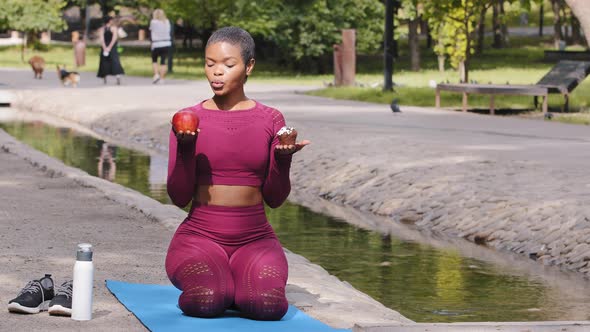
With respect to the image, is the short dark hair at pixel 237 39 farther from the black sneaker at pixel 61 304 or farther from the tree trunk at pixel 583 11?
the tree trunk at pixel 583 11

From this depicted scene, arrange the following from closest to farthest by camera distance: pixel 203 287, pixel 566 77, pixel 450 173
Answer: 1. pixel 203 287
2. pixel 450 173
3. pixel 566 77

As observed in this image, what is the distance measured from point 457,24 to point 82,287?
1170 inches

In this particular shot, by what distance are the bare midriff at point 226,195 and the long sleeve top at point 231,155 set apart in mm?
27

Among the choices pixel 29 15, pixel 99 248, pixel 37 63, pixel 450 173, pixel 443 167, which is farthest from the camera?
pixel 29 15

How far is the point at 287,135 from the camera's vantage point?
7242mm

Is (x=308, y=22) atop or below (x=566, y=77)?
below

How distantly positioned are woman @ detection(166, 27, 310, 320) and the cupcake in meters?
0.09

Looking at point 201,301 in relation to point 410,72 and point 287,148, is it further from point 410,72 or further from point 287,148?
point 410,72

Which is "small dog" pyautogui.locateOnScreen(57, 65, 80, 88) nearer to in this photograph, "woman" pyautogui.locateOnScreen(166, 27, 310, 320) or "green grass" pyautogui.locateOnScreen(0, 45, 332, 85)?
"green grass" pyautogui.locateOnScreen(0, 45, 332, 85)

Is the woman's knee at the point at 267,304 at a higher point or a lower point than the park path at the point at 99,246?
higher

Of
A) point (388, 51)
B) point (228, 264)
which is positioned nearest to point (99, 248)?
point (228, 264)

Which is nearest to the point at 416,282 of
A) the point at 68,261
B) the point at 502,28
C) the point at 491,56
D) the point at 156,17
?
the point at 68,261

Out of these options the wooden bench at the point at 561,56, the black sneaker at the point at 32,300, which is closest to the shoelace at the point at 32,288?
the black sneaker at the point at 32,300

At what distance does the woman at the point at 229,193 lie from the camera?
292 inches
